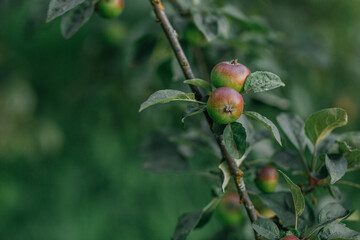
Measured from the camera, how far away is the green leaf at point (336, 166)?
0.75m

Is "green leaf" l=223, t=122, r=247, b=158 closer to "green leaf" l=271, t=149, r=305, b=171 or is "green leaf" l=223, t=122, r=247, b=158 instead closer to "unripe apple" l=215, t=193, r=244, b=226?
"green leaf" l=271, t=149, r=305, b=171

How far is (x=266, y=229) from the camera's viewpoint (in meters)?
0.70

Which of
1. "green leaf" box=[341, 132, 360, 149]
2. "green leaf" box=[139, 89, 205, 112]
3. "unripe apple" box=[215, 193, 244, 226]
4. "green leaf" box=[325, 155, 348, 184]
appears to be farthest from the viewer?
"unripe apple" box=[215, 193, 244, 226]

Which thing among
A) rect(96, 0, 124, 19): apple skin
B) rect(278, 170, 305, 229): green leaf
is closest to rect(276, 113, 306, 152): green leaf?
rect(278, 170, 305, 229): green leaf

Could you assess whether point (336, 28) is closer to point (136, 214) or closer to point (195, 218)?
point (136, 214)

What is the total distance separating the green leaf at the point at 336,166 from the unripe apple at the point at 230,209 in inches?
15.6

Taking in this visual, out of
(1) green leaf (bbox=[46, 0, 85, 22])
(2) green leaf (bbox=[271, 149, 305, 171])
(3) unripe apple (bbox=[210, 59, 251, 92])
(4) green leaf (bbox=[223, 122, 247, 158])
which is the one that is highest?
(1) green leaf (bbox=[46, 0, 85, 22])

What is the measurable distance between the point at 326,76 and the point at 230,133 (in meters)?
1.60

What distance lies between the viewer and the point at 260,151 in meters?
1.06

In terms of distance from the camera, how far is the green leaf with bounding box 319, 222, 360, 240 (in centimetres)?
69

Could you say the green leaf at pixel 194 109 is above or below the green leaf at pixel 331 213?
above

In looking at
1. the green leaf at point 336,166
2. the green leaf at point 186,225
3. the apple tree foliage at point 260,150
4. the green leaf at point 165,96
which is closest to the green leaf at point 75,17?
the apple tree foliage at point 260,150

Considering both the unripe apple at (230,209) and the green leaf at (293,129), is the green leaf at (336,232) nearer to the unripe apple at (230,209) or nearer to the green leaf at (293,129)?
the green leaf at (293,129)

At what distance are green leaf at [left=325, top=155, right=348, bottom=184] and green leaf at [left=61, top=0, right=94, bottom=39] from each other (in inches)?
23.8
